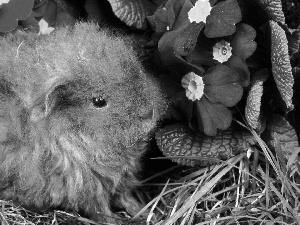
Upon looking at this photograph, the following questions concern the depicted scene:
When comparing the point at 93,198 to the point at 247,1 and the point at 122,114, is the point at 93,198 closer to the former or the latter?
the point at 122,114

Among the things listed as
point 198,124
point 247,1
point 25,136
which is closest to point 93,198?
point 25,136

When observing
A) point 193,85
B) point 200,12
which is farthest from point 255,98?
point 200,12

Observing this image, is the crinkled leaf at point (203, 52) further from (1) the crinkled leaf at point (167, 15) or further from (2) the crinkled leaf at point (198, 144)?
(2) the crinkled leaf at point (198, 144)

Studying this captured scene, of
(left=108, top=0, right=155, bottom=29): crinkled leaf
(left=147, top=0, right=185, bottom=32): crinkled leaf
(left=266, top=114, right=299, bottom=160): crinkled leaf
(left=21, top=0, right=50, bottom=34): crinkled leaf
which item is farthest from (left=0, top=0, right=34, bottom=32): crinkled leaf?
(left=266, top=114, right=299, bottom=160): crinkled leaf

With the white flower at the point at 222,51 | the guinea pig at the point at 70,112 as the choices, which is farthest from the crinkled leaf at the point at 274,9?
the guinea pig at the point at 70,112

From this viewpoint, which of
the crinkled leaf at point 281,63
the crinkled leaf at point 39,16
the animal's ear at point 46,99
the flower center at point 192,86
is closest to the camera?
the animal's ear at point 46,99
